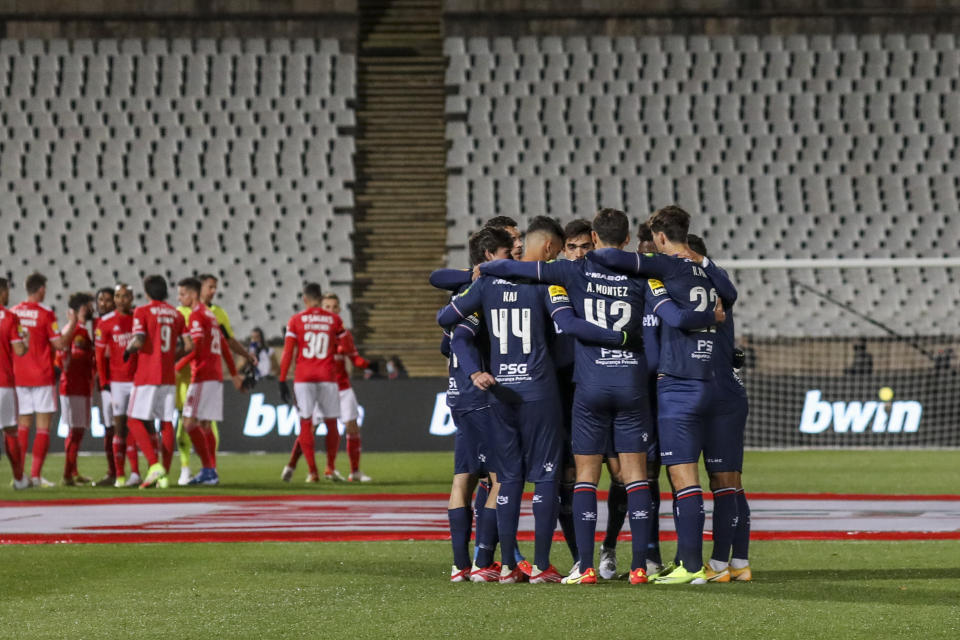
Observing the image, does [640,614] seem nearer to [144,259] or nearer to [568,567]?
[568,567]

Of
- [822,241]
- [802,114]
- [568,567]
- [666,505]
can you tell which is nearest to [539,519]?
[568,567]

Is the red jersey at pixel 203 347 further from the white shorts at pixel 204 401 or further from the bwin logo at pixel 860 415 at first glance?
the bwin logo at pixel 860 415

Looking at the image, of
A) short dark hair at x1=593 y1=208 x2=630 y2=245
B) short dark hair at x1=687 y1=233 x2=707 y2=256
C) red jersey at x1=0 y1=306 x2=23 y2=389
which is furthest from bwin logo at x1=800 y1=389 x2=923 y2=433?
short dark hair at x1=593 y1=208 x2=630 y2=245

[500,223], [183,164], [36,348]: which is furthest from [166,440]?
[183,164]

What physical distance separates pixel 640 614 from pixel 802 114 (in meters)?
21.9

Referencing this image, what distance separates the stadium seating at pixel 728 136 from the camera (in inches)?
980

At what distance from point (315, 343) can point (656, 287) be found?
8045mm

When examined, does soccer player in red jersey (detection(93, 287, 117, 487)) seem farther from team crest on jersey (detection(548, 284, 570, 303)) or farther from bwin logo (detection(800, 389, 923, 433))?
bwin logo (detection(800, 389, 923, 433))

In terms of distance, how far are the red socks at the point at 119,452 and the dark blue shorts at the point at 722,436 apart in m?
8.33

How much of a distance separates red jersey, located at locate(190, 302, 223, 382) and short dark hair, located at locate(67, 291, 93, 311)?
106 cm

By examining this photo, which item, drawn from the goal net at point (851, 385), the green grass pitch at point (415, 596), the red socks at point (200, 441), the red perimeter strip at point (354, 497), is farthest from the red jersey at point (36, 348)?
the goal net at point (851, 385)

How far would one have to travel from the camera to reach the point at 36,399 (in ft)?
46.4

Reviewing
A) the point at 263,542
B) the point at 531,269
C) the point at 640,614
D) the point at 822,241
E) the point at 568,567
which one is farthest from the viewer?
the point at 822,241

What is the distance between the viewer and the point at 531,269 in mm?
6785
